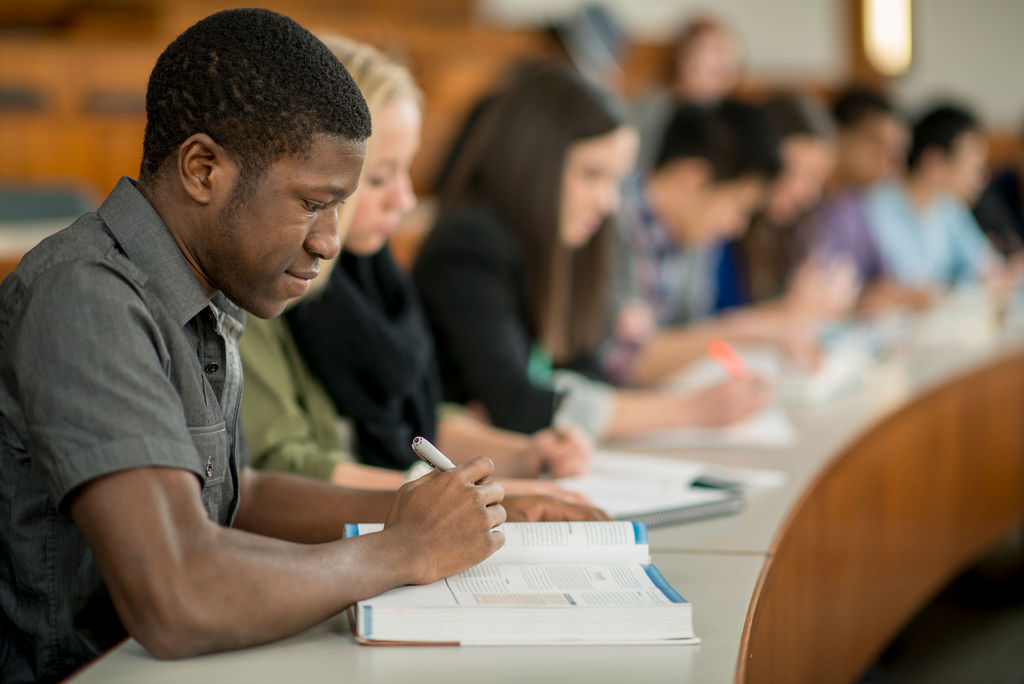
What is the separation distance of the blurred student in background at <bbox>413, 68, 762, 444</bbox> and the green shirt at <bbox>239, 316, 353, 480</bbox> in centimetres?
43

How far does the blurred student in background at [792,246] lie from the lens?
3.18m

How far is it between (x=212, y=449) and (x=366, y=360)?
57 cm

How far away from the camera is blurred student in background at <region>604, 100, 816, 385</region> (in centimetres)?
282

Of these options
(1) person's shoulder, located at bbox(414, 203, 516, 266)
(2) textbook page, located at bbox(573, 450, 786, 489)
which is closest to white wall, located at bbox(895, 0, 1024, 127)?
(1) person's shoulder, located at bbox(414, 203, 516, 266)

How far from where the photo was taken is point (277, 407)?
4.59ft

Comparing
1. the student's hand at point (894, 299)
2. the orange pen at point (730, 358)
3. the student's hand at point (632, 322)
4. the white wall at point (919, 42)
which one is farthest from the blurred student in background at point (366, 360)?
the white wall at point (919, 42)

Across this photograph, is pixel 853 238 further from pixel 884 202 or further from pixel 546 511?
pixel 546 511

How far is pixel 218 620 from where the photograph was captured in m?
0.81

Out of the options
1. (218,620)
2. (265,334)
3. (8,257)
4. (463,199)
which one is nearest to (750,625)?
(218,620)

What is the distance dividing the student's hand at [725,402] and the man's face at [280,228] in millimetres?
1074

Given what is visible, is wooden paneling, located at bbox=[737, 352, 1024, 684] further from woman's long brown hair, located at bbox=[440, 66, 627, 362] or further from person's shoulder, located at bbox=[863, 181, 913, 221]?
person's shoulder, located at bbox=[863, 181, 913, 221]

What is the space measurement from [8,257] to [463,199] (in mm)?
918

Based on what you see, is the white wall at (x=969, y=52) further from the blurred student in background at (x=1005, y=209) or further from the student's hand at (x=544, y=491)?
the student's hand at (x=544, y=491)

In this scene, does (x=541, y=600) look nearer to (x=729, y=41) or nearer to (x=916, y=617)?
(x=916, y=617)
